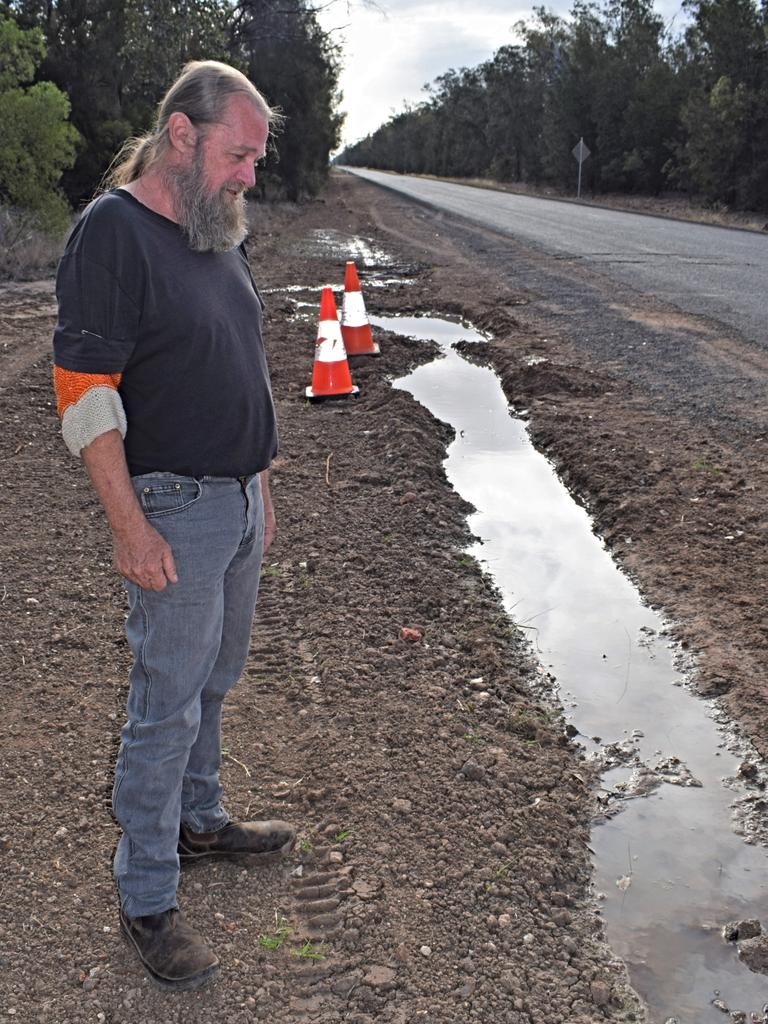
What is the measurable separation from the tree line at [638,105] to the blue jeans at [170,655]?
3122 centimetres

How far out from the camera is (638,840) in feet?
10.5

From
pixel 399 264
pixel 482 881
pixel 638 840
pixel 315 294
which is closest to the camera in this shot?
pixel 482 881

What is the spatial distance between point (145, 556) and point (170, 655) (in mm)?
266

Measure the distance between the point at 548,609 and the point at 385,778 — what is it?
1758mm

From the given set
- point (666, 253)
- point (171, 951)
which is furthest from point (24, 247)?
point (171, 951)

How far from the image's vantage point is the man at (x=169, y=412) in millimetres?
2213

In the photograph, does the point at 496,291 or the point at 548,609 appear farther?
the point at 496,291

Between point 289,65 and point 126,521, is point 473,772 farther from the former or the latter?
point 289,65

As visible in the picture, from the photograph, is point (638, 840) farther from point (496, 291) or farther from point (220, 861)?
point (496, 291)

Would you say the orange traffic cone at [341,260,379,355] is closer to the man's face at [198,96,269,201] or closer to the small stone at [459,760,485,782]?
the small stone at [459,760,485,782]

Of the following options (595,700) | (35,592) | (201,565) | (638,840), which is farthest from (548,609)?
(201,565)

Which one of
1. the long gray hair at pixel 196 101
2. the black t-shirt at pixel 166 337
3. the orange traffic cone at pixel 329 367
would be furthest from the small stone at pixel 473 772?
the orange traffic cone at pixel 329 367

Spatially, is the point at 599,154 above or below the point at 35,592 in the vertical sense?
above

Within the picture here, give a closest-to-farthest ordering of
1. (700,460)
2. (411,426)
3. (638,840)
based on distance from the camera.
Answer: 1. (638,840)
2. (700,460)
3. (411,426)
